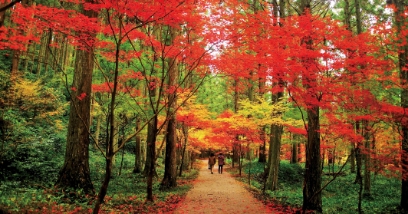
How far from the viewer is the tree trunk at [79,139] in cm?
783

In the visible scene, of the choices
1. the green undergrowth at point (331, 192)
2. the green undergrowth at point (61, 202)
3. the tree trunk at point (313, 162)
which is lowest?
the green undergrowth at point (331, 192)

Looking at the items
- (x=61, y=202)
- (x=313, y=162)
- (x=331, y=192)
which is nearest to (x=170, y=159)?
(x=61, y=202)

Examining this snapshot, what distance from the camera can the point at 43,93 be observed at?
15.6 meters

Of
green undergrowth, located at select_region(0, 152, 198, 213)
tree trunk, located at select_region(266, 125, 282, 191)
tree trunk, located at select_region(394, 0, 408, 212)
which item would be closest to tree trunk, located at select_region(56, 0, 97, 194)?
green undergrowth, located at select_region(0, 152, 198, 213)

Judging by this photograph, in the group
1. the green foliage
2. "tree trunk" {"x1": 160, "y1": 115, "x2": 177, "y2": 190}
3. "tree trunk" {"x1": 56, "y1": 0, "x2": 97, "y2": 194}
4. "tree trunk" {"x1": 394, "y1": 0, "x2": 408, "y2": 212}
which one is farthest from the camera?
"tree trunk" {"x1": 160, "y1": 115, "x2": 177, "y2": 190}

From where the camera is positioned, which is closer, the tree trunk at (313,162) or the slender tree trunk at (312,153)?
the slender tree trunk at (312,153)

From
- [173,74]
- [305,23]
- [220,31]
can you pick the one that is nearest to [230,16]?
[220,31]

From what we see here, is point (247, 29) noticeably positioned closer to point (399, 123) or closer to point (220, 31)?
point (220, 31)

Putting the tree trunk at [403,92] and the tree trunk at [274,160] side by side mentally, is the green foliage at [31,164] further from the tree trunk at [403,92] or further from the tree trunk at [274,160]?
the tree trunk at [403,92]

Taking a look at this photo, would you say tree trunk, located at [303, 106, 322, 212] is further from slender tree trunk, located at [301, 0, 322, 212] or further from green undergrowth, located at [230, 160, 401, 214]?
green undergrowth, located at [230, 160, 401, 214]

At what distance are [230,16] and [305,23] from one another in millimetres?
2439

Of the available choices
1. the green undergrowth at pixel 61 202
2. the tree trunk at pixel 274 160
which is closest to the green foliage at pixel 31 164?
the green undergrowth at pixel 61 202

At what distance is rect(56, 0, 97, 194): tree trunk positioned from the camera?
25.7 ft

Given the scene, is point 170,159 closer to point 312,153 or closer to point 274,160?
point 274,160
